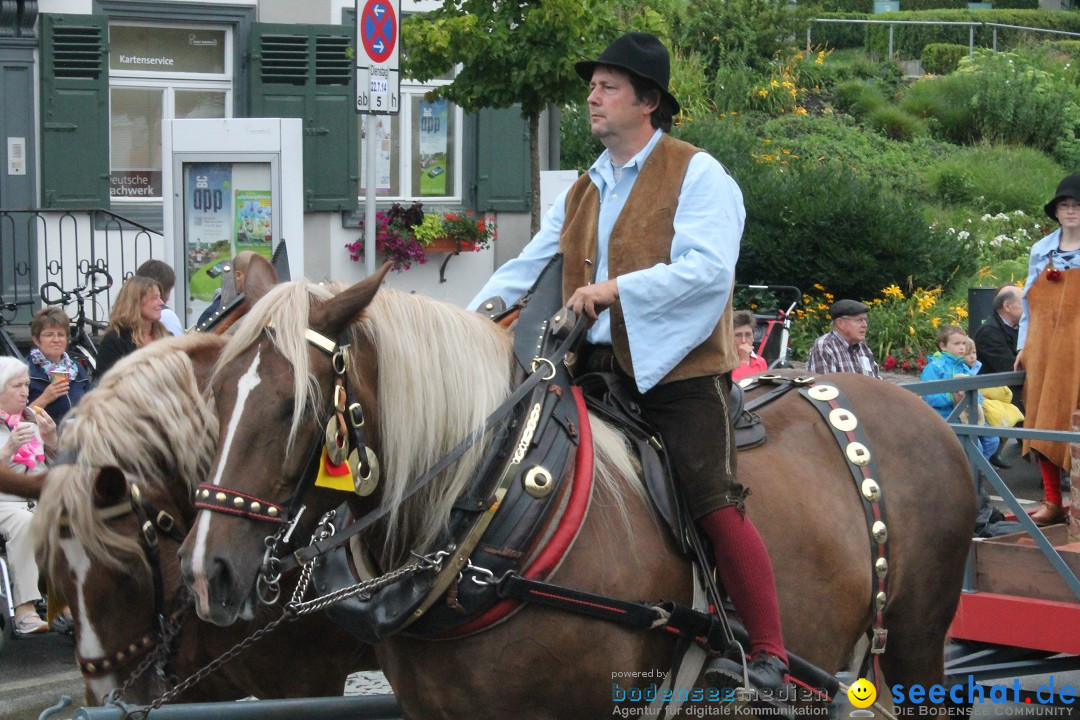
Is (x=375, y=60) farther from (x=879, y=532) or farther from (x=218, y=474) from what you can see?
(x=218, y=474)

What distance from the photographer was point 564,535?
3111 mm

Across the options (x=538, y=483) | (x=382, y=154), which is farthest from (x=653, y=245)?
(x=382, y=154)

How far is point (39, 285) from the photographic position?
1143 centimetres

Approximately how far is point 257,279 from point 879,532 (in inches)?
77.4

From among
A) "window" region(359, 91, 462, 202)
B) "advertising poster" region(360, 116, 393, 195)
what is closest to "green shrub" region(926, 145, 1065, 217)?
"window" region(359, 91, 462, 202)

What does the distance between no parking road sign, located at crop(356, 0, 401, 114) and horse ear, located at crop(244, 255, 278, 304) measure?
12.6 ft

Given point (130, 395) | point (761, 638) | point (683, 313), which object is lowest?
point (761, 638)

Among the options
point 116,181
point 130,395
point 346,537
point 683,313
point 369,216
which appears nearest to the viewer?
point 346,537

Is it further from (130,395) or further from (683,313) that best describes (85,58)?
(683,313)

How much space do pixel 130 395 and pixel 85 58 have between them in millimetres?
8888

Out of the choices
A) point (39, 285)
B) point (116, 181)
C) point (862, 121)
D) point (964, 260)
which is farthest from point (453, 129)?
point (862, 121)

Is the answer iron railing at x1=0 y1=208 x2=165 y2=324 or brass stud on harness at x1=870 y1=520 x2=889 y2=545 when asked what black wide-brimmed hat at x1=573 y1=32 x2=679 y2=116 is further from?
iron railing at x1=0 y1=208 x2=165 y2=324

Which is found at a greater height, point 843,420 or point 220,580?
point 843,420

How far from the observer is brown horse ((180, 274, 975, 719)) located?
9.18 ft
